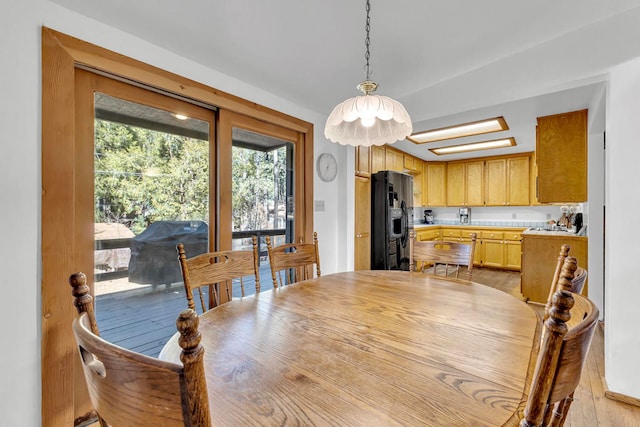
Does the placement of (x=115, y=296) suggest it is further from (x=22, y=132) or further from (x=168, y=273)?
(x=22, y=132)

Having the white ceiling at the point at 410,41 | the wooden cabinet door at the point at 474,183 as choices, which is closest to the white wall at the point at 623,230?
the white ceiling at the point at 410,41

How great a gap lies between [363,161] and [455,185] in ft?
10.3

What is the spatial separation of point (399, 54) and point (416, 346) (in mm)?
1948

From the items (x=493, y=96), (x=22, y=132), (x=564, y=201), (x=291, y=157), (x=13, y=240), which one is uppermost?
(x=493, y=96)

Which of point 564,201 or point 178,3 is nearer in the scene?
point 178,3

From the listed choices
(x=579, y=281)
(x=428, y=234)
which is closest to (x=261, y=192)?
(x=579, y=281)

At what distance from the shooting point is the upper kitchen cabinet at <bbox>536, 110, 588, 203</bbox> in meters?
2.96

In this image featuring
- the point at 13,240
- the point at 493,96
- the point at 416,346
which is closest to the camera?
the point at 416,346

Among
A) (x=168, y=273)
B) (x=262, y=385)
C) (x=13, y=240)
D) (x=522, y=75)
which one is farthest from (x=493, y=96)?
(x=13, y=240)

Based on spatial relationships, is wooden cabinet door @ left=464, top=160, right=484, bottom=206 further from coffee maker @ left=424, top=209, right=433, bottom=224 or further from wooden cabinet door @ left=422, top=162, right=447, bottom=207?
coffee maker @ left=424, top=209, right=433, bottom=224

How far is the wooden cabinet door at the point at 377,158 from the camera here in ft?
13.0

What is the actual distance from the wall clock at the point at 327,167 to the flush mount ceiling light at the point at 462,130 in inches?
53.9

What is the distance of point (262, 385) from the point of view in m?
0.67

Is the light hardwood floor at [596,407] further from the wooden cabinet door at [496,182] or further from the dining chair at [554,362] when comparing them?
the wooden cabinet door at [496,182]
